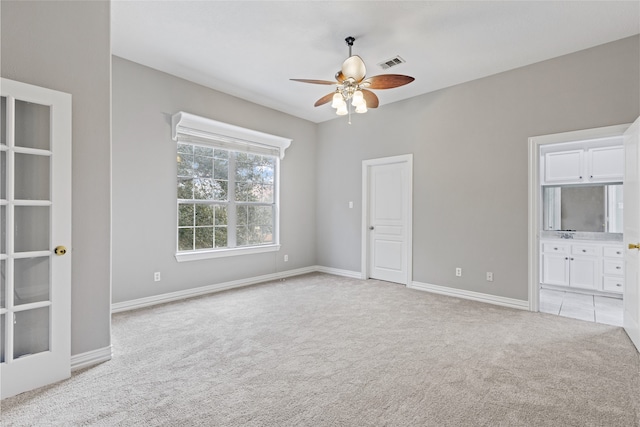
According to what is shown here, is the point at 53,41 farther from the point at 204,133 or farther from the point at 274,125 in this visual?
the point at 274,125

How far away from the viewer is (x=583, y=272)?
459 cm

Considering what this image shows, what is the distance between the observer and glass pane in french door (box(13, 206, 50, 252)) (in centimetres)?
199

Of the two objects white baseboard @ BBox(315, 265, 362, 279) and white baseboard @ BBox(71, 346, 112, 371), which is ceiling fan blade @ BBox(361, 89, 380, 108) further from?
white baseboard @ BBox(71, 346, 112, 371)

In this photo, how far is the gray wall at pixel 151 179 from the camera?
3.55 m

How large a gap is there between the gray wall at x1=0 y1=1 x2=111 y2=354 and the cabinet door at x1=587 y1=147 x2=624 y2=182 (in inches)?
246

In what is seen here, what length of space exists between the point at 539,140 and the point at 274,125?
3716 mm

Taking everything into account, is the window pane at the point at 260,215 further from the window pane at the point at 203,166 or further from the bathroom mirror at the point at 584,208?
the bathroom mirror at the point at 584,208

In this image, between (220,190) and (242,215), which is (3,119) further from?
(242,215)

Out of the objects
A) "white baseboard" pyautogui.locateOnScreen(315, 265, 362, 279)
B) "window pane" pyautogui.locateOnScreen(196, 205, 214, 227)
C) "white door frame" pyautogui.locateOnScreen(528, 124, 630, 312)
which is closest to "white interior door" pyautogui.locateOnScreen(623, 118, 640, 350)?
"white door frame" pyautogui.locateOnScreen(528, 124, 630, 312)

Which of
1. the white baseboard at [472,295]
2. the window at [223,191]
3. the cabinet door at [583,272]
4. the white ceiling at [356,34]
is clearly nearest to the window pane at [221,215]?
the window at [223,191]

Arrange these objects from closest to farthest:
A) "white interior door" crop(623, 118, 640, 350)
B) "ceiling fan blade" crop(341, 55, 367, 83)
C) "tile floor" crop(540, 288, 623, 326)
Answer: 1. "white interior door" crop(623, 118, 640, 350)
2. "ceiling fan blade" crop(341, 55, 367, 83)
3. "tile floor" crop(540, 288, 623, 326)

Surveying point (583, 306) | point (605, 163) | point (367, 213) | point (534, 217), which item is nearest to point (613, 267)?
point (583, 306)

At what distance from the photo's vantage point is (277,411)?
5.82 ft

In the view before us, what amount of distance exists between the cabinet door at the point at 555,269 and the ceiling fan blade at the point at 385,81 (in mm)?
3897
